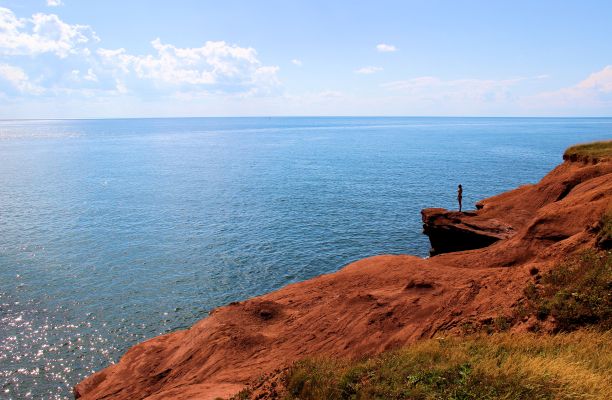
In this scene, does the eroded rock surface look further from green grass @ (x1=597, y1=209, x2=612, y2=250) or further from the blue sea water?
green grass @ (x1=597, y1=209, x2=612, y2=250)

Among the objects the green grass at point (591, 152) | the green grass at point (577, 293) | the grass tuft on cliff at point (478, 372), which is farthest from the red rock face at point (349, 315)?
the green grass at point (591, 152)

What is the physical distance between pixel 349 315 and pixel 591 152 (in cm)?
3837

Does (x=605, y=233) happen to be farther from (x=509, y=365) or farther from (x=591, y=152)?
(x=591, y=152)

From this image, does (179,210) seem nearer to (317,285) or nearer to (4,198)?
(4,198)

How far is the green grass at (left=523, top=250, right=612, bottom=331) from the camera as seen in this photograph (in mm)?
15688

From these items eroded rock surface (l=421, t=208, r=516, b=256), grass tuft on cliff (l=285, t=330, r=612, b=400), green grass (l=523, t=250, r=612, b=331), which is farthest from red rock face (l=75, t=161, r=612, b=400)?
eroded rock surface (l=421, t=208, r=516, b=256)

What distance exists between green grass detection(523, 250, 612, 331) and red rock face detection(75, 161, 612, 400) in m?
1.13

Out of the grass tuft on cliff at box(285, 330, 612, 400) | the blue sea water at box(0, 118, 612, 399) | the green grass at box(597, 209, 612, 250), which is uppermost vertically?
the green grass at box(597, 209, 612, 250)

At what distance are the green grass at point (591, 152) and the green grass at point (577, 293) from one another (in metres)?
29.8

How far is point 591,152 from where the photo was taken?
44.9 metres

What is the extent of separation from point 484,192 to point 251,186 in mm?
46514

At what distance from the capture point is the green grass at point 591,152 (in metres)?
43.1

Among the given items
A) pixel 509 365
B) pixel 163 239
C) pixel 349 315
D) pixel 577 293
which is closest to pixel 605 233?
pixel 577 293

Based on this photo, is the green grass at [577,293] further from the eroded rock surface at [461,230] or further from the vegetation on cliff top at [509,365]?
the eroded rock surface at [461,230]
